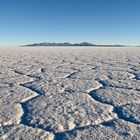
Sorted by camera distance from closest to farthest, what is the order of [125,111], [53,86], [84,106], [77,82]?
1. [125,111]
2. [84,106]
3. [53,86]
4. [77,82]

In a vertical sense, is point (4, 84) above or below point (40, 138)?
below

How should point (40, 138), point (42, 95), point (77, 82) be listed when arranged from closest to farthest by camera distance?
1. point (40, 138)
2. point (42, 95)
3. point (77, 82)

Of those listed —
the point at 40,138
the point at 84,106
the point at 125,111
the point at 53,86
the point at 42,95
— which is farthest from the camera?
the point at 53,86

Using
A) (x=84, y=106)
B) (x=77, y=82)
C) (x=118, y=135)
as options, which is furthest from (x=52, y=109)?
(x=77, y=82)

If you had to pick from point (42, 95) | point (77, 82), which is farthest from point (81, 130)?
point (77, 82)

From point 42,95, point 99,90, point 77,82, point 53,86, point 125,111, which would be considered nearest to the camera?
point 125,111

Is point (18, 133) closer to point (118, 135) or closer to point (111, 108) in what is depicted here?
point (118, 135)

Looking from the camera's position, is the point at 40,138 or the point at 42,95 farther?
the point at 42,95

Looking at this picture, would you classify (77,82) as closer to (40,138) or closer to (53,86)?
(53,86)

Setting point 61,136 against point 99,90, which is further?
point 99,90
